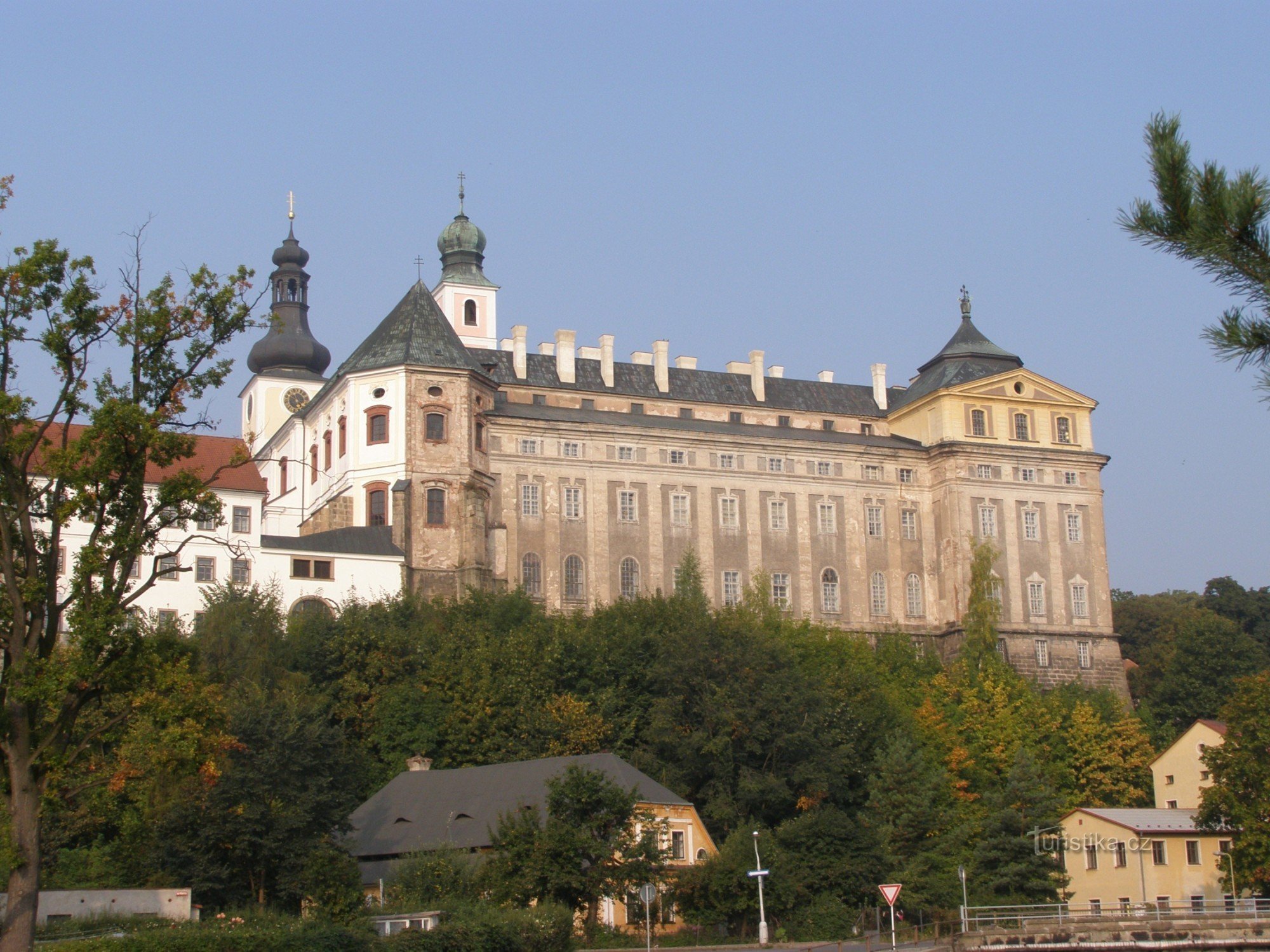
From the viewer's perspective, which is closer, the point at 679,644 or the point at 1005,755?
the point at 679,644

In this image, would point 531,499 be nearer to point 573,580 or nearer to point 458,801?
point 573,580

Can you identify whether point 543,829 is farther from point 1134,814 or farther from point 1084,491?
point 1084,491

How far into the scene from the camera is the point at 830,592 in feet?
254

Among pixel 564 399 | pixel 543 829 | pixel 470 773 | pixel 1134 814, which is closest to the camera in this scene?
pixel 543 829

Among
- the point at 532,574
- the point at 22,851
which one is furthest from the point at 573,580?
Result: the point at 22,851


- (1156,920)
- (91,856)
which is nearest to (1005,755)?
(1156,920)

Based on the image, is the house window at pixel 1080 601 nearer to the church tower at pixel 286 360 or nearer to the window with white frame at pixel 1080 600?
the window with white frame at pixel 1080 600

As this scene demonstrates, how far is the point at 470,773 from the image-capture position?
5031 cm

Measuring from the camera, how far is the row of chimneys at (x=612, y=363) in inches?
3172

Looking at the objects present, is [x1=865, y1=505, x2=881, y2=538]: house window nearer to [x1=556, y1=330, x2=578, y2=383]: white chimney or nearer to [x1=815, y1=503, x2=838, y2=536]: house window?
[x1=815, y1=503, x2=838, y2=536]: house window

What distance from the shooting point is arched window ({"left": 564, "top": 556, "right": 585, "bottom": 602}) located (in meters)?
72.9

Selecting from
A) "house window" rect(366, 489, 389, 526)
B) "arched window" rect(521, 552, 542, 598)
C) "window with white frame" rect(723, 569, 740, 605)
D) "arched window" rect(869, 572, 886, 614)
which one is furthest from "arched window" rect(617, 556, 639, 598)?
"arched window" rect(869, 572, 886, 614)

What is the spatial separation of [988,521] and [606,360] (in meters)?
20.1

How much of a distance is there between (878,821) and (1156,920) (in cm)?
1109
